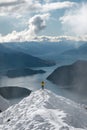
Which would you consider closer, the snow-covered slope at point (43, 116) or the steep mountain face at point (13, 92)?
the snow-covered slope at point (43, 116)

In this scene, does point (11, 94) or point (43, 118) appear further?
point (11, 94)

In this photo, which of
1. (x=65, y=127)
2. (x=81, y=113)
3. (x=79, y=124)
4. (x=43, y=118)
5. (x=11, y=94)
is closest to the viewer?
(x=65, y=127)

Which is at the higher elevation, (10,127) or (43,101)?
(43,101)

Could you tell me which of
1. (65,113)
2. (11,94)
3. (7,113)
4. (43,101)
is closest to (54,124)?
(65,113)

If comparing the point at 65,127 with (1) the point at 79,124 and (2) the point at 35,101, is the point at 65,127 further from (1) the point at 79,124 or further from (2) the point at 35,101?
(2) the point at 35,101

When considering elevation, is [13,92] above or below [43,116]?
below

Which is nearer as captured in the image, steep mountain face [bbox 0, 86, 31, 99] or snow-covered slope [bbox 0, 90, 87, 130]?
snow-covered slope [bbox 0, 90, 87, 130]

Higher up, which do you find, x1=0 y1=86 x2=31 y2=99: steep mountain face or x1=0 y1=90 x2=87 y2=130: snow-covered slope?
x1=0 y1=90 x2=87 y2=130: snow-covered slope

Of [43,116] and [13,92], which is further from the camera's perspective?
[13,92]
